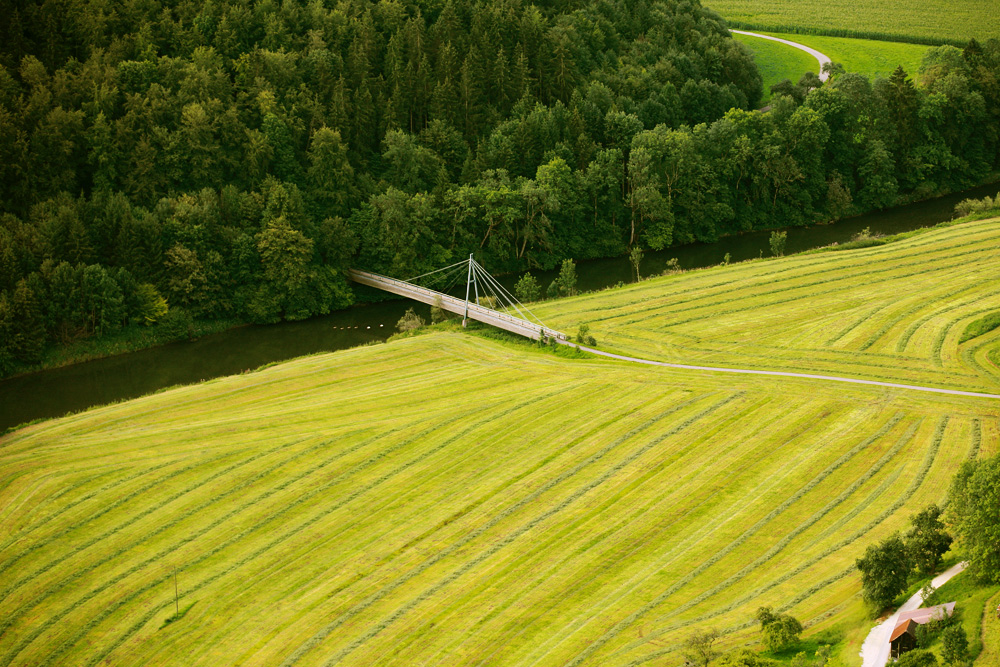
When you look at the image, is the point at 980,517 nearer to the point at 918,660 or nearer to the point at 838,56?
the point at 918,660

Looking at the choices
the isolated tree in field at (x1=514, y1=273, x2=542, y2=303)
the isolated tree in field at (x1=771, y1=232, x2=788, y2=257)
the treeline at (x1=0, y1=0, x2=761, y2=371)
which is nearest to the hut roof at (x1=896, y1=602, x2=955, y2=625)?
the isolated tree in field at (x1=514, y1=273, x2=542, y2=303)

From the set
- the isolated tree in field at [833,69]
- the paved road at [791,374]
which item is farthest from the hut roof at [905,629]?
the isolated tree in field at [833,69]

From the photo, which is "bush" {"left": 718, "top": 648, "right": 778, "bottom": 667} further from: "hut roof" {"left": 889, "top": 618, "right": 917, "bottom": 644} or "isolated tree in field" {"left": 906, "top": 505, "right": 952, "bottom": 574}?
"isolated tree in field" {"left": 906, "top": 505, "right": 952, "bottom": 574}

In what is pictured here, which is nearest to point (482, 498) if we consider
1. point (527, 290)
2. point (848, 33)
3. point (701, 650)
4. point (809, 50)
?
point (701, 650)

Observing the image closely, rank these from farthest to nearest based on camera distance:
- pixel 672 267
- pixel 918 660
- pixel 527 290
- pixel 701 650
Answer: pixel 672 267, pixel 527 290, pixel 701 650, pixel 918 660

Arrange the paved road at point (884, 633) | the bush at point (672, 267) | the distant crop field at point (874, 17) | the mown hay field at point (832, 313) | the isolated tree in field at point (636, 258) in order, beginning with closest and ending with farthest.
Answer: the paved road at point (884, 633), the mown hay field at point (832, 313), the bush at point (672, 267), the isolated tree in field at point (636, 258), the distant crop field at point (874, 17)

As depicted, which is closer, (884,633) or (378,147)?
(884,633)

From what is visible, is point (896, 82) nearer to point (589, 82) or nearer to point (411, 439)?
point (589, 82)

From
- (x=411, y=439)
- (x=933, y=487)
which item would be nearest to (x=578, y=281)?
(x=411, y=439)

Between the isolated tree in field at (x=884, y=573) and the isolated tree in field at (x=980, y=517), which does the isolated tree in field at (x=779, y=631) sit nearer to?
the isolated tree in field at (x=884, y=573)
